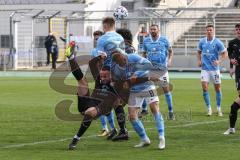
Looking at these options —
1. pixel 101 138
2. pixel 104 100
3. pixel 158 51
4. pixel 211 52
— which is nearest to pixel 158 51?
pixel 158 51

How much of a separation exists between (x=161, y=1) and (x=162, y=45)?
3940 centimetres

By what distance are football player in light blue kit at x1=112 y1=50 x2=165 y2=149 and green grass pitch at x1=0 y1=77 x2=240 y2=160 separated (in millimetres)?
373

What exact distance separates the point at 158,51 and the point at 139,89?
20.4 ft

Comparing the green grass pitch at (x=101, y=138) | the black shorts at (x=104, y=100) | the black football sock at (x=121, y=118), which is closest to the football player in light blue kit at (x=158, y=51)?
the green grass pitch at (x=101, y=138)

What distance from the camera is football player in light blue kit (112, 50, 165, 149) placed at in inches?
496

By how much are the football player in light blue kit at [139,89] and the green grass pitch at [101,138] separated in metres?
0.37

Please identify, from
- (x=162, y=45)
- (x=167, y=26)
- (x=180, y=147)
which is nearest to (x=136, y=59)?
(x=180, y=147)

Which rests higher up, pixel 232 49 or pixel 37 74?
pixel 232 49

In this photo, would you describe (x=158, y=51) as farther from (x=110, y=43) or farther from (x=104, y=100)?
(x=110, y=43)

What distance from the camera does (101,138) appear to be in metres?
14.3

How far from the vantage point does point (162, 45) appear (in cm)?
1883

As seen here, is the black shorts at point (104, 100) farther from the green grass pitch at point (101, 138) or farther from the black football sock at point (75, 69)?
the green grass pitch at point (101, 138)

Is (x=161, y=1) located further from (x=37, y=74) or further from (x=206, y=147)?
(x=206, y=147)

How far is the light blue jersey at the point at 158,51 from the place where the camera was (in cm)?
1880
